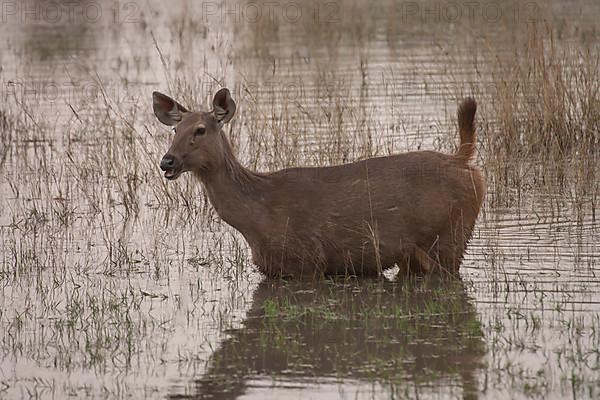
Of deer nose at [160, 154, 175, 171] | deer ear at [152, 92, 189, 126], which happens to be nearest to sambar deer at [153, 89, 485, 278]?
deer nose at [160, 154, 175, 171]

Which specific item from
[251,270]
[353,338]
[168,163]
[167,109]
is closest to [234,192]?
[168,163]

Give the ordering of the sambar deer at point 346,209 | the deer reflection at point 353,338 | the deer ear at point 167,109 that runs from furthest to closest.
A: the deer ear at point 167,109 → the sambar deer at point 346,209 → the deer reflection at point 353,338

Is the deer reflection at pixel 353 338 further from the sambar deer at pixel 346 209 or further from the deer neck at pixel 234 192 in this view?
the deer neck at pixel 234 192

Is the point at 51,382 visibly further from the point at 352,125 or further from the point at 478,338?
the point at 352,125

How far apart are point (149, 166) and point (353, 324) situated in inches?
215

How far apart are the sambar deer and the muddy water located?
21 centimetres

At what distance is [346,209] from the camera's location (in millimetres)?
9422

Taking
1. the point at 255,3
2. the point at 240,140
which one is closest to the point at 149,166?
the point at 240,140

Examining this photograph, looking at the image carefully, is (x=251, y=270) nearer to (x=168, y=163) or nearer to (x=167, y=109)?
(x=168, y=163)

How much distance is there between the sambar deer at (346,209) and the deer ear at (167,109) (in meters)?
0.16

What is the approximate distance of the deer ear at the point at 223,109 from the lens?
9.55 metres

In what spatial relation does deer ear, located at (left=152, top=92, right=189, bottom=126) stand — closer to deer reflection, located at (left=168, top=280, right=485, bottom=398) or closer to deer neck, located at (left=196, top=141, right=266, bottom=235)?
deer neck, located at (left=196, top=141, right=266, bottom=235)

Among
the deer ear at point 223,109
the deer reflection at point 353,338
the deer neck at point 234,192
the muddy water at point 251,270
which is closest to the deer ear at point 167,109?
the deer ear at point 223,109

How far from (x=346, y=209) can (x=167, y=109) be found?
1631mm
